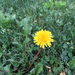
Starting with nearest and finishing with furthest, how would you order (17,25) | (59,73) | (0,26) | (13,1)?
(59,73), (0,26), (17,25), (13,1)

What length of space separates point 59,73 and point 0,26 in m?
1.24

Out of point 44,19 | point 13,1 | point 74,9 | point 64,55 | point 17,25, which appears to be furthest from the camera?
point 13,1

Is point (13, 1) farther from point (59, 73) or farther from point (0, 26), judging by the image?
point (59, 73)

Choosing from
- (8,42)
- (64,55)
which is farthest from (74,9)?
(8,42)

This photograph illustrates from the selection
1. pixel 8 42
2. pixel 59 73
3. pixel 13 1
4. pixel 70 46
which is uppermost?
pixel 13 1

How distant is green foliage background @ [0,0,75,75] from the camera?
3.37 feet

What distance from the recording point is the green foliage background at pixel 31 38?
1.03 metres

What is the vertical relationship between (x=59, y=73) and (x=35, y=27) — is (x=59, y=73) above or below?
below

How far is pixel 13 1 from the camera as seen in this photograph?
215 centimetres

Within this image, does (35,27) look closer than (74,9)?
Yes

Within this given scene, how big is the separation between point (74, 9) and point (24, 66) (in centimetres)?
182

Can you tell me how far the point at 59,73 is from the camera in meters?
1.00

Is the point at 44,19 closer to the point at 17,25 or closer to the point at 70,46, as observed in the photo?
the point at 17,25

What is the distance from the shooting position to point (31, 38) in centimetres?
140
